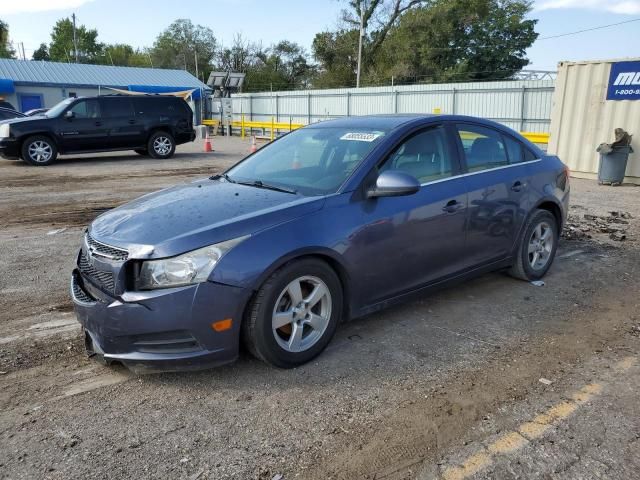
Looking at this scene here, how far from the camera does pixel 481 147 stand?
4.78 metres

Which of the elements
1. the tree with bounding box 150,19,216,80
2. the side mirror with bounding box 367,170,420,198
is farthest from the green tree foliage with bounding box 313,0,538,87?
the side mirror with bounding box 367,170,420,198

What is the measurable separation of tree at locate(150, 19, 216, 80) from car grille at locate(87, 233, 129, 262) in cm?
7156

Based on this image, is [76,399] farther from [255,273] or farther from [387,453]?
[387,453]

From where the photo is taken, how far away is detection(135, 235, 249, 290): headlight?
309 centimetres

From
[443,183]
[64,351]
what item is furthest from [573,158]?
[64,351]

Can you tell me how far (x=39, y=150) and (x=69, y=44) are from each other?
79.9 meters

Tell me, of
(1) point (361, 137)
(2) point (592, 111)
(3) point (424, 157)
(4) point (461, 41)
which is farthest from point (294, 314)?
(4) point (461, 41)

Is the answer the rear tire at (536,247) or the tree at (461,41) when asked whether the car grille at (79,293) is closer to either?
the rear tire at (536,247)

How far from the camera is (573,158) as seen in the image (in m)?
13.3

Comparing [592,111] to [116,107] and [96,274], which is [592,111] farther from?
[116,107]

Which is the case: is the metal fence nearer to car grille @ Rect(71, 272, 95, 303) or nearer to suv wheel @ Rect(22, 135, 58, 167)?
suv wheel @ Rect(22, 135, 58, 167)

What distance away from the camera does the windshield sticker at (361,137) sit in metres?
4.19

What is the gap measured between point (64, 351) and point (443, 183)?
307 cm

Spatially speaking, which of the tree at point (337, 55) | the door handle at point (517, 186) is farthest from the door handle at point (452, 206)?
the tree at point (337, 55)
